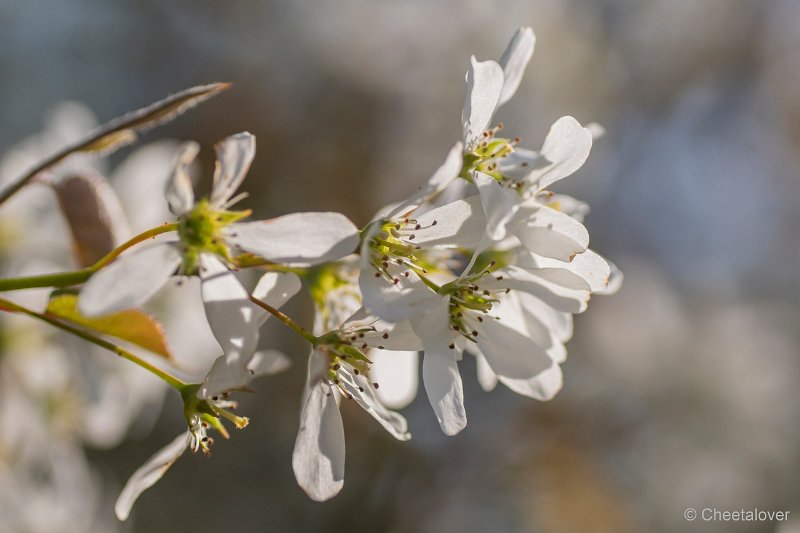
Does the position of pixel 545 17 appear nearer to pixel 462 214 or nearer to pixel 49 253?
pixel 49 253

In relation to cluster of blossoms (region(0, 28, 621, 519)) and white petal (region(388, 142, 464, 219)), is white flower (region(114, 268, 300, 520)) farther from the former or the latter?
white petal (region(388, 142, 464, 219))

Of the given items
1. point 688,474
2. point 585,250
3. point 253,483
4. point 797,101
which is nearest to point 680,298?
point 688,474

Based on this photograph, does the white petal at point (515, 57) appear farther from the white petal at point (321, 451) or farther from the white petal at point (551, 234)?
the white petal at point (321, 451)

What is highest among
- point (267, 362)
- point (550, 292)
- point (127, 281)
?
point (127, 281)

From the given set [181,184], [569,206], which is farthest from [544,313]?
[181,184]

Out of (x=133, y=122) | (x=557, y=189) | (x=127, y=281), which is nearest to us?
(x=127, y=281)

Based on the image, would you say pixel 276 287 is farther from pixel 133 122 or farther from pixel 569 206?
pixel 569 206

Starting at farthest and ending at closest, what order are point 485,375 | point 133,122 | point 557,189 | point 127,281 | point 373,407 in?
point 557,189 → point 485,375 → point 373,407 → point 133,122 → point 127,281
